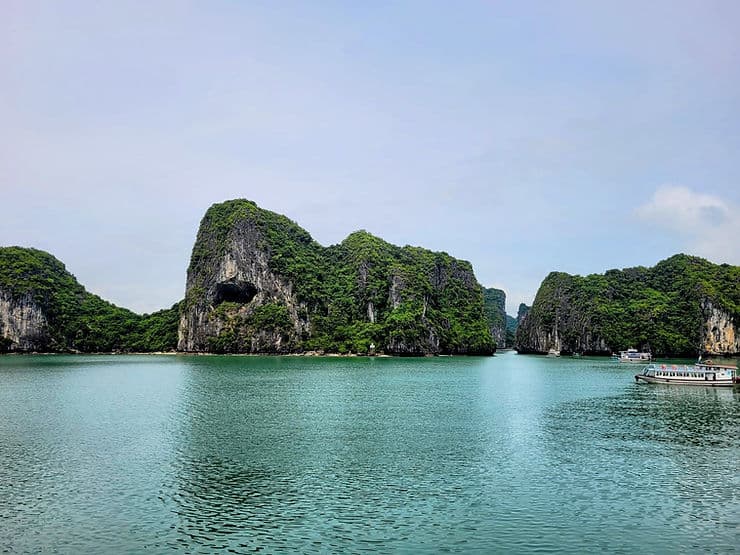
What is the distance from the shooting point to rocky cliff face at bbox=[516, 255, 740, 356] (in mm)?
130625

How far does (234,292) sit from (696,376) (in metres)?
103

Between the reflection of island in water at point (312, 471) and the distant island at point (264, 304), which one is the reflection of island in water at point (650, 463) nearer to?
the reflection of island in water at point (312, 471)

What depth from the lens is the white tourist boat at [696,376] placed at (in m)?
56.8

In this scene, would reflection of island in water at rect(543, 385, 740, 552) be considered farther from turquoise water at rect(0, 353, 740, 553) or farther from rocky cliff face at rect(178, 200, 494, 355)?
rocky cliff face at rect(178, 200, 494, 355)

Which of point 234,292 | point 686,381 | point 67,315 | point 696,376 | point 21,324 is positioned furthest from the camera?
point 67,315

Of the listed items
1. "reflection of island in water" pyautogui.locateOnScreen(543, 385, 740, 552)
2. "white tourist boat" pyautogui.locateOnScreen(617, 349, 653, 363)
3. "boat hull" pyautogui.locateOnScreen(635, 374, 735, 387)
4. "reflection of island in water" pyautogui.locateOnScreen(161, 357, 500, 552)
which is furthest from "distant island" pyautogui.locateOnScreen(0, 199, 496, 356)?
"reflection of island in water" pyautogui.locateOnScreen(543, 385, 740, 552)

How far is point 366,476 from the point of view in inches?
835

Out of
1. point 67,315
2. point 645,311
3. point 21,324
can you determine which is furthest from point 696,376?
point 21,324

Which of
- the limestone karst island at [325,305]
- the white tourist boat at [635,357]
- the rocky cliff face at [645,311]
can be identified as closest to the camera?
the white tourist boat at [635,357]

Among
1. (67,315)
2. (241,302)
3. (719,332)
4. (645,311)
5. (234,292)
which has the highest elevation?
(234,292)

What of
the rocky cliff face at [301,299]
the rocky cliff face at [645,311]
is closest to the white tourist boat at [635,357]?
the rocky cliff face at [645,311]

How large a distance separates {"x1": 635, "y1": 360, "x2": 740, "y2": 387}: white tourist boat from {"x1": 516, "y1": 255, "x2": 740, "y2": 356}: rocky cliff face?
261ft

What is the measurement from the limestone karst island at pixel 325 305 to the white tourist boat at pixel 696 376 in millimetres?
65304

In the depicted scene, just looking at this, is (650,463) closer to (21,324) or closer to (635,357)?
(635,357)
